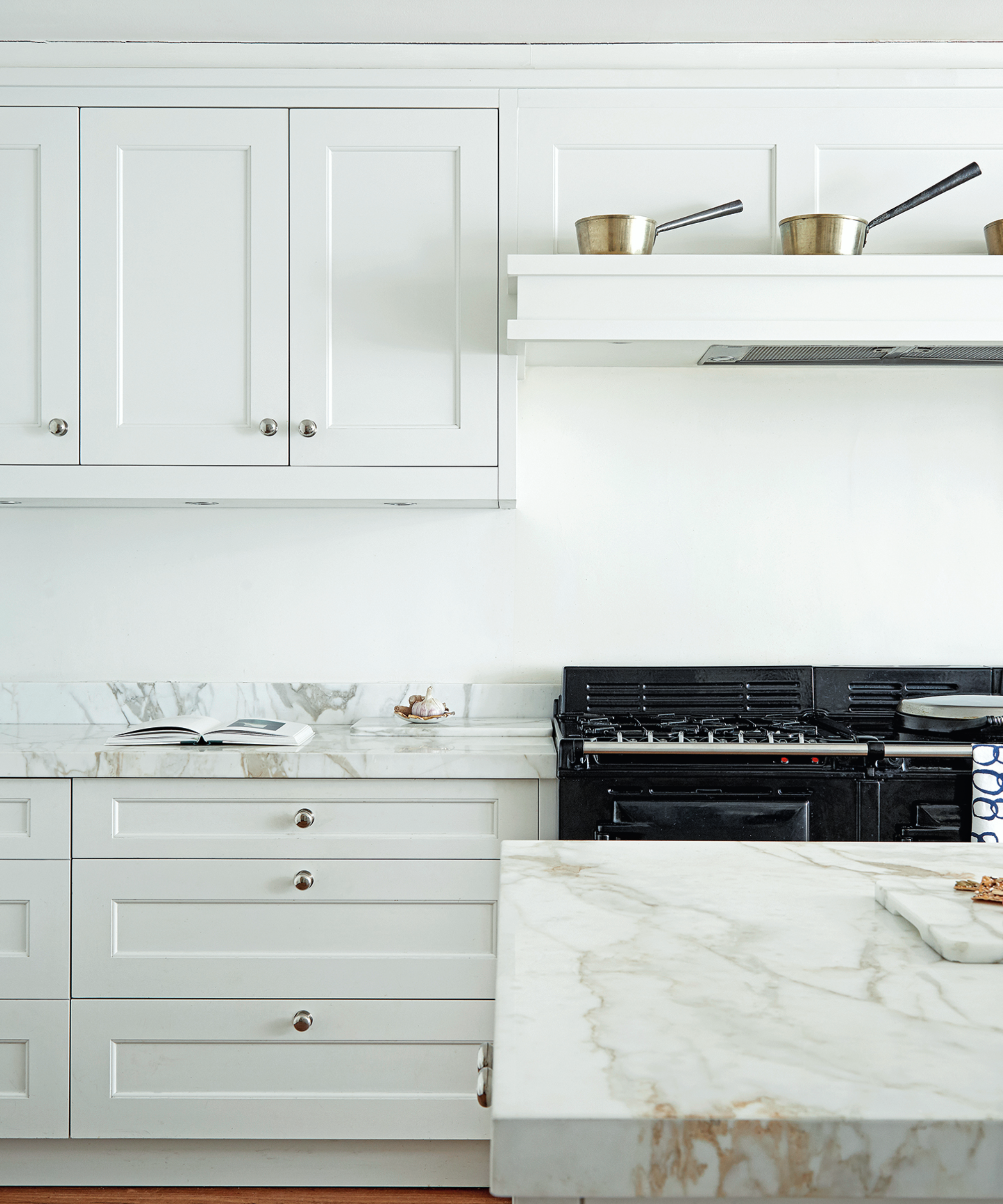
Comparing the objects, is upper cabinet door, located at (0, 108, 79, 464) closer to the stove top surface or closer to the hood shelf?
the hood shelf

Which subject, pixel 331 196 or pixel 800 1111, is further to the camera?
pixel 331 196

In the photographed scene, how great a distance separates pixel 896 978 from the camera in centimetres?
77

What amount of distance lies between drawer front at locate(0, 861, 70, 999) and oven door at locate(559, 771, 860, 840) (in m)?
1.10

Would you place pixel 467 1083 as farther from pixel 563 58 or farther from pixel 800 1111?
pixel 563 58

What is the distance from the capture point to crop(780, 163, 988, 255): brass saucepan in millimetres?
2162

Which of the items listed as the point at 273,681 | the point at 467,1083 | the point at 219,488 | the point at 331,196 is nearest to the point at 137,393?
the point at 219,488

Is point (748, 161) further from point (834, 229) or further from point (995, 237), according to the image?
point (995, 237)

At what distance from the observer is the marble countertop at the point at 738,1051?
56cm

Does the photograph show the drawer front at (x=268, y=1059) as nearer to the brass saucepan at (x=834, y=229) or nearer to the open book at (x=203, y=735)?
the open book at (x=203, y=735)

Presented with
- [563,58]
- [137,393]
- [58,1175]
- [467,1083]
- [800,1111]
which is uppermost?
[563,58]

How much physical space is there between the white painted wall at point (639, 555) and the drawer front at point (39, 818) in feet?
1.92

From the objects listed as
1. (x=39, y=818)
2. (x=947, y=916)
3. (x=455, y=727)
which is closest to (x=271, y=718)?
(x=455, y=727)

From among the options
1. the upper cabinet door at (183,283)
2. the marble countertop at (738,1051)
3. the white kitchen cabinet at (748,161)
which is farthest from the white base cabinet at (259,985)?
the white kitchen cabinet at (748,161)

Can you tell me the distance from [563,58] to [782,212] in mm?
670
